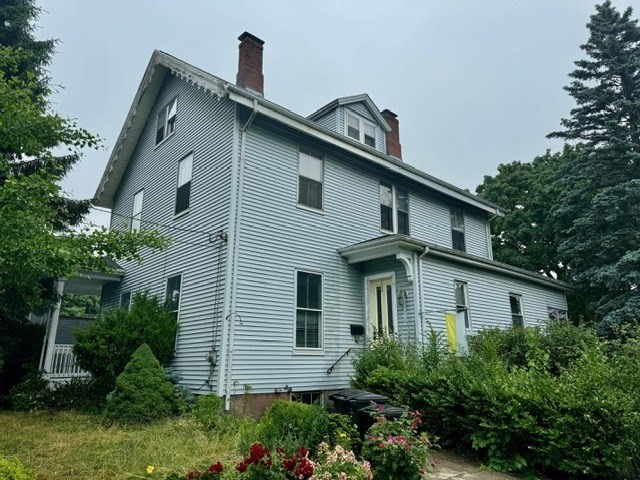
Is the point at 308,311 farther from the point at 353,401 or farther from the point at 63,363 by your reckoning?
the point at 63,363

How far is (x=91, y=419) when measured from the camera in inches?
300

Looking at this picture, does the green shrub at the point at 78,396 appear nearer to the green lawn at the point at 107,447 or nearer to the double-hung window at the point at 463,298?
the green lawn at the point at 107,447

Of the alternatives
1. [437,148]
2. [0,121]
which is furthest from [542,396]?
[437,148]

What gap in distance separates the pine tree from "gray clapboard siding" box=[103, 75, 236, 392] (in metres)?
13.6

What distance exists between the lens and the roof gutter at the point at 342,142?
9344 mm

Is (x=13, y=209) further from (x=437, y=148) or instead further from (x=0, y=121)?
(x=437, y=148)

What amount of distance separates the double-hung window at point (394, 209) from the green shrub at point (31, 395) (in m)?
9.60

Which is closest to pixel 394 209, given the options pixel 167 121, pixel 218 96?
pixel 218 96

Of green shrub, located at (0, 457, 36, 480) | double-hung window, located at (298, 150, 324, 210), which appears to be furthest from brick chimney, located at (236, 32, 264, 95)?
green shrub, located at (0, 457, 36, 480)

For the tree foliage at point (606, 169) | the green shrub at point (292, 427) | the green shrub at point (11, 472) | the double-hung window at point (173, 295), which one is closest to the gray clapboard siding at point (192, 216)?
the double-hung window at point (173, 295)

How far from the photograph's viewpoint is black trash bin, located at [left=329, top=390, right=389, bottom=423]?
5711 millimetres

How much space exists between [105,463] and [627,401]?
20.3 ft

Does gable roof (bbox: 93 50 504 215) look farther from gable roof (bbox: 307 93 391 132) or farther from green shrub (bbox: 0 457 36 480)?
green shrub (bbox: 0 457 36 480)

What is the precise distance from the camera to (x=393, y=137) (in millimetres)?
16016
